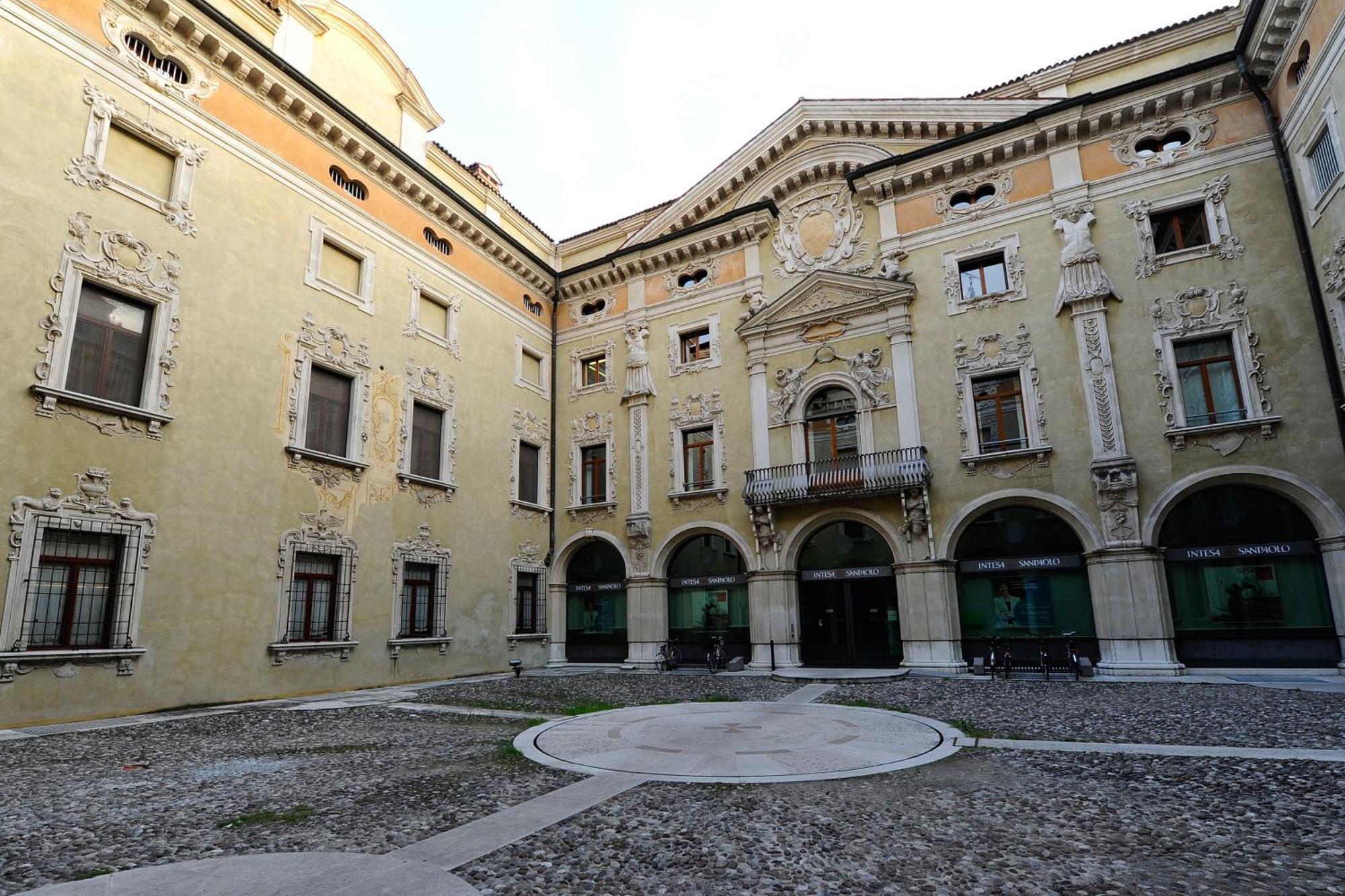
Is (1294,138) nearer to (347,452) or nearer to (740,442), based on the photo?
(740,442)

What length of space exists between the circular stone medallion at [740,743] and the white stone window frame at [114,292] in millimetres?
9828

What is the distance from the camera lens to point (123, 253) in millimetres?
13977

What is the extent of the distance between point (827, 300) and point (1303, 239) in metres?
11.0

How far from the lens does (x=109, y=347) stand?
13680 millimetres

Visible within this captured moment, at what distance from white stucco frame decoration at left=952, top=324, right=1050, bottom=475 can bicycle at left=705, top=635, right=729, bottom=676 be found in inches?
329

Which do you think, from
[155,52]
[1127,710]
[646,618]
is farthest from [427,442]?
[1127,710]

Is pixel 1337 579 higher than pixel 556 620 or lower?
higher

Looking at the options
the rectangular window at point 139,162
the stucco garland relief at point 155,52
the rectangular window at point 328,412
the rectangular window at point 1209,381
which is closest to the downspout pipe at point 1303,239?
the rectangular window at point 1209,381

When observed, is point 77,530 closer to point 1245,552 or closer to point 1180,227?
point 1245,552

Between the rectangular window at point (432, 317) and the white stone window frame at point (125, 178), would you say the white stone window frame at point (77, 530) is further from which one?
the rectangular window at point (432, 317)

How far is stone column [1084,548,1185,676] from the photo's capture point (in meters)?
16.7

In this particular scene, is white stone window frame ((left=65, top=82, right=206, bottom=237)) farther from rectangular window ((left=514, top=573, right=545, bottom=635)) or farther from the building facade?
rectangular window ((left=514, top=573, right=545, bottom=635))

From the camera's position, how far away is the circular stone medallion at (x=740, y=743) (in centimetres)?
761

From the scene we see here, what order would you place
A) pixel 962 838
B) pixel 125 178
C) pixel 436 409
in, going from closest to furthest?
pixel 962 838
pixel 125 178
pixel 436 409
